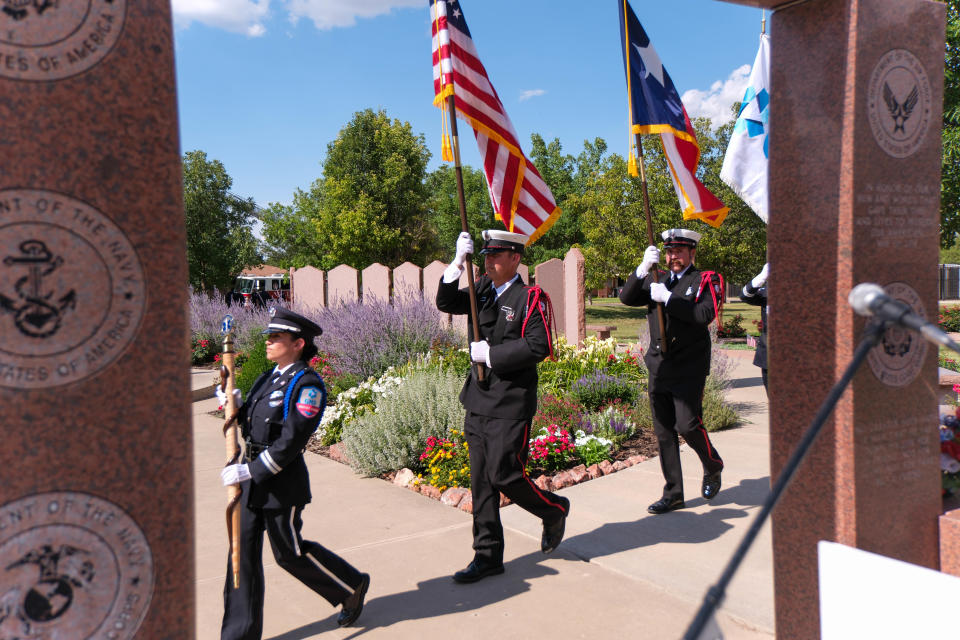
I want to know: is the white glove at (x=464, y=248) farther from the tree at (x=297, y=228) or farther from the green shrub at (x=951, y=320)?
the tree at (x=297, y=228)

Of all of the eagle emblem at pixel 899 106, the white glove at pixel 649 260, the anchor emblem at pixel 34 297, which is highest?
the eagle emblem at pixel 899 106

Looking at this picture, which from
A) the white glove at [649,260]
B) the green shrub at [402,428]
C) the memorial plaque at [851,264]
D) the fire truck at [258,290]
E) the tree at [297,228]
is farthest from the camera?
the tree at [297,228]

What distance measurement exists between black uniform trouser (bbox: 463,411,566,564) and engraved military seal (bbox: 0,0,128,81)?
286 centimetres

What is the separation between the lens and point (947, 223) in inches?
653

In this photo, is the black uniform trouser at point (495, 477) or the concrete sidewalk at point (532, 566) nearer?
the concrete sidewalk at point (532, 566)

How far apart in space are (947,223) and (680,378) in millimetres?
15153

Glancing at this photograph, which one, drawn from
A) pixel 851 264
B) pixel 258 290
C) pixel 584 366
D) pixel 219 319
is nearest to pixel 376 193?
pixel 258 290

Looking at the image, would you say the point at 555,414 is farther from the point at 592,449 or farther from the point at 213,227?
the point at 213,227

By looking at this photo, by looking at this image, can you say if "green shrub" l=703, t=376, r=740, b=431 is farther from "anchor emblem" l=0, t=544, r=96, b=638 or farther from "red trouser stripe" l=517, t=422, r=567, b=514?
"anchor emblem" l=0, t=544, r=96, b=638

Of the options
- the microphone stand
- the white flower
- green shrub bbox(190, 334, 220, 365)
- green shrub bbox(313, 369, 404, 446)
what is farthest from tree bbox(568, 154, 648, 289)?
the microphone stand

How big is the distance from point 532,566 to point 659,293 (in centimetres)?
210

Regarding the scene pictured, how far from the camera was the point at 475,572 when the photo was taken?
13.0 feet

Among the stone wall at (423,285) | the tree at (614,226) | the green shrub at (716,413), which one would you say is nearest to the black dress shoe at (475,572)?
the green shrub at (716,413)

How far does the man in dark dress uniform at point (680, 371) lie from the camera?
16.6ft
